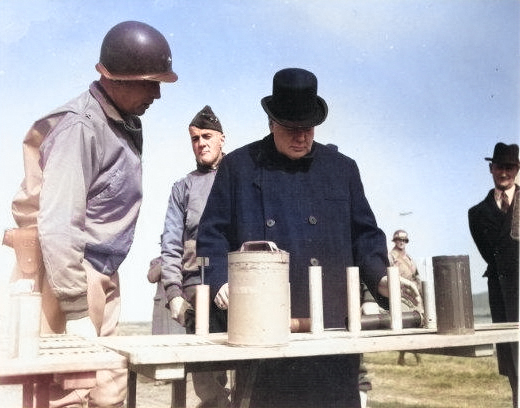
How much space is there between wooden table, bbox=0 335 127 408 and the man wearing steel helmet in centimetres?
39

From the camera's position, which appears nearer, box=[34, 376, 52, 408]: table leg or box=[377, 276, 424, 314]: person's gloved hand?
box=[34, 376, 52, 408]: table leg

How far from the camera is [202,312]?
262 cm

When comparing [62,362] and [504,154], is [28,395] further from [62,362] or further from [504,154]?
[504,154]

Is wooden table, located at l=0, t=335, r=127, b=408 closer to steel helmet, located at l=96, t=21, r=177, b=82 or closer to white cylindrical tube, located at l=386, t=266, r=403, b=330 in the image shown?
white cylindrical tube, located at l=386, t=266, r=403, b=330

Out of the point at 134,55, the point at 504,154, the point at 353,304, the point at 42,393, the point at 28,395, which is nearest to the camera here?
the point at 42,393

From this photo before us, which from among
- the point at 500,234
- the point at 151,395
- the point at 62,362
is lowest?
the point at 151,395

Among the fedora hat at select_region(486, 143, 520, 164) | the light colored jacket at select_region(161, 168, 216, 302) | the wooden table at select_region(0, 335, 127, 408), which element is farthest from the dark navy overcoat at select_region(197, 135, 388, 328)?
the fedora hat at select_region(486, 143, 520, 164)

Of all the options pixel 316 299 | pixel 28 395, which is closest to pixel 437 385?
pixel 316 299

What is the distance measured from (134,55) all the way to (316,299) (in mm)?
1616

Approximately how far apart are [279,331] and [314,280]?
0.54 metres

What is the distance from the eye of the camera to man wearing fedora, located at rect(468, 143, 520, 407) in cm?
462

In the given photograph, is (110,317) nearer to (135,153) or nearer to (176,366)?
(135,153)

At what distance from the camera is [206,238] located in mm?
2957

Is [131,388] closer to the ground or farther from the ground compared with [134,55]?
closer to the ground
